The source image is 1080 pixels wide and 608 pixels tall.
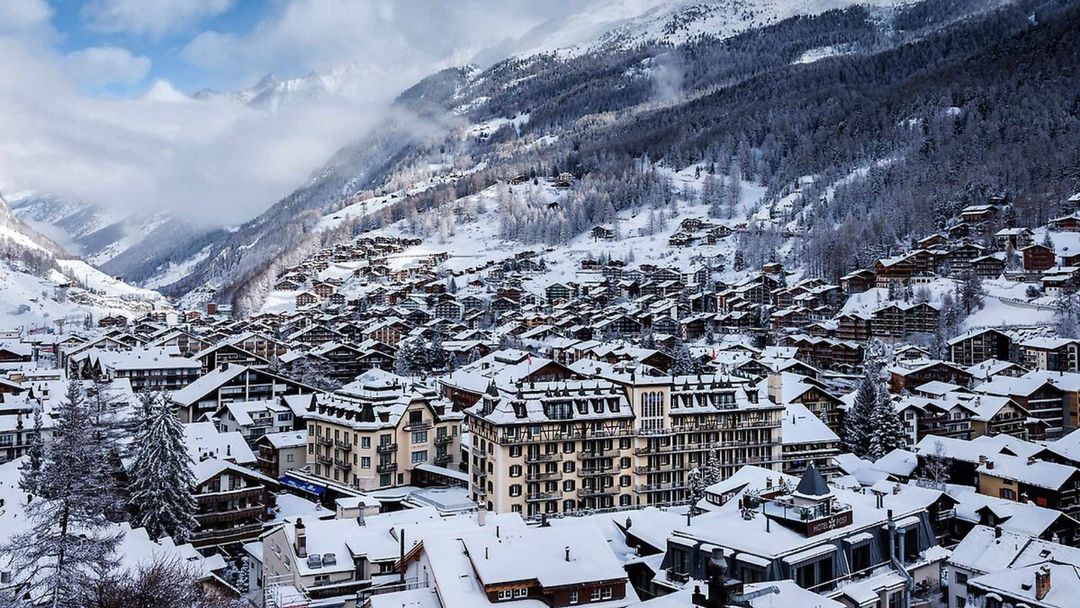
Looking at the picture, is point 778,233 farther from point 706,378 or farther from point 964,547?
point 964,547

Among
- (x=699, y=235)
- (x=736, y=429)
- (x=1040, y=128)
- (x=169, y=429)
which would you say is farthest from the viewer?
(x=699, y=235)

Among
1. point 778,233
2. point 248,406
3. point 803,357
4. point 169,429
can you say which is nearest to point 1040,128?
point 778,233

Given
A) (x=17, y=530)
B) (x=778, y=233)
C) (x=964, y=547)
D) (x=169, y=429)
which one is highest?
(x=778, y=233)

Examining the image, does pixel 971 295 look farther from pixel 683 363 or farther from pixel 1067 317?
pixel 683 363

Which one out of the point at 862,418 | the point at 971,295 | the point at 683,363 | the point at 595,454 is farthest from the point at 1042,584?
the point at 971,295

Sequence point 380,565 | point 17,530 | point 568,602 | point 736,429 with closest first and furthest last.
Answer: point 568,602 < point 380,565 < point 17,530 < point 736,429
